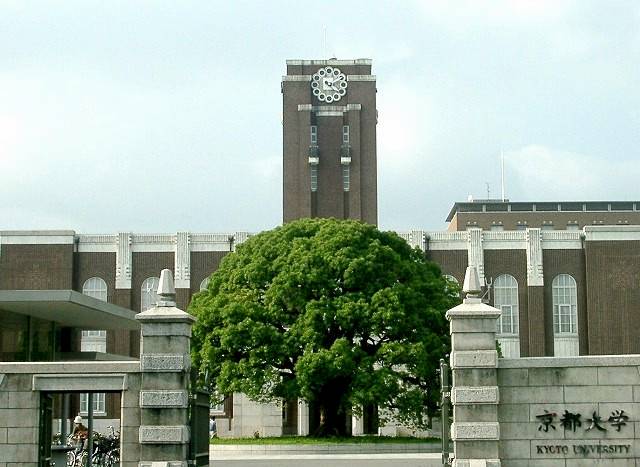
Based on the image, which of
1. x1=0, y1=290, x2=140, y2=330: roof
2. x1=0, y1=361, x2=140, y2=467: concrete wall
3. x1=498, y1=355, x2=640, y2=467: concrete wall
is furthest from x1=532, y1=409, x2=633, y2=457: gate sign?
x1=0, y1=290, x2=140, y2=330: roof

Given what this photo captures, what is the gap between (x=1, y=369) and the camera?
1741cm

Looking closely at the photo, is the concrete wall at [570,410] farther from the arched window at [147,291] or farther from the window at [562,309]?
the arched window at [147,291]

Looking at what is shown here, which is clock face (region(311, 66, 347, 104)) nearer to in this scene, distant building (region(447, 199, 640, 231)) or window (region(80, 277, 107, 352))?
window (region(80, 277, 107, 352))

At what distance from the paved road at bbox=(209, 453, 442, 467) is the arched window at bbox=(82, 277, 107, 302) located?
913 inches

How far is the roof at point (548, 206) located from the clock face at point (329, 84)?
32.9 meters

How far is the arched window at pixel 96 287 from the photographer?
56344mm

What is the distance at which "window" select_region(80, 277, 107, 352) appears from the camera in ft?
183

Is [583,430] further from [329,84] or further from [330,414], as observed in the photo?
[329,84]

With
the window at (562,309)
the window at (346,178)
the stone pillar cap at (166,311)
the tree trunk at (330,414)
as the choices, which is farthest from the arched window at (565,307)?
the stone pillar cap at (166,311)

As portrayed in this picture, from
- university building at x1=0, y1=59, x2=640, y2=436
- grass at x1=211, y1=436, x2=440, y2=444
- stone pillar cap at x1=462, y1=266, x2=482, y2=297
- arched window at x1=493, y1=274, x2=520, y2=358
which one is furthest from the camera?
arched window at x1=493, y1=274, x2=520, y2=358

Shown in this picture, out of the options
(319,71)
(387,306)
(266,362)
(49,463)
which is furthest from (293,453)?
(319,71)

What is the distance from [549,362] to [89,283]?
41.9 meters

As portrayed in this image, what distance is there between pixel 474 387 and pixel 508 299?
131ft

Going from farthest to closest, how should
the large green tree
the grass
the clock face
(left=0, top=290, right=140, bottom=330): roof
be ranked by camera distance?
the clock face → the grass → the large green tree → (left=0, top=290, right=140, bottom=330): roof
